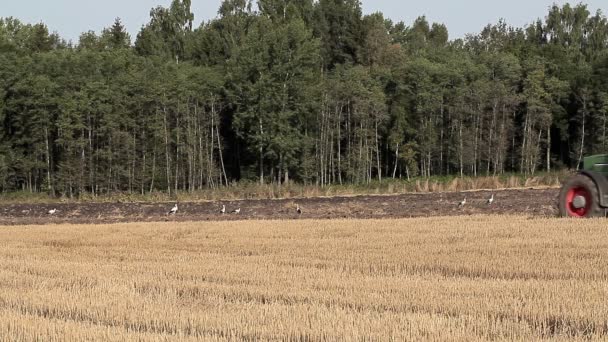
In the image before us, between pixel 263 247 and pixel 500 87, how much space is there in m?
51.6

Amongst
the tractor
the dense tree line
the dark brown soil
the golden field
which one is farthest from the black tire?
the dense tree line

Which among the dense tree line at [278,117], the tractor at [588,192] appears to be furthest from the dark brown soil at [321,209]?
the dense tree line at [278,117]

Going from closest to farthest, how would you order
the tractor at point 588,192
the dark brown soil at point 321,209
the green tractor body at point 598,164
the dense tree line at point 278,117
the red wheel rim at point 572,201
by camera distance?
the tractor at point 588,192, the red wheel rim at point 572,201, the green tractor body at point 598,164, the dark brown soil at point 321,209, the dense tree line at point 278,117

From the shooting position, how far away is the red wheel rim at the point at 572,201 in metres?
19.4

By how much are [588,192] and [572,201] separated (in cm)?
80

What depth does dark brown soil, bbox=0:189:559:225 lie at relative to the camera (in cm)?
2766

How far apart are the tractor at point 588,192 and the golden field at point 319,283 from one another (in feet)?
2.91

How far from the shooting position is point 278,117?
62.1 meters

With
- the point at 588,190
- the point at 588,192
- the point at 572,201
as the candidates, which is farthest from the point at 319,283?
the point at 572,201

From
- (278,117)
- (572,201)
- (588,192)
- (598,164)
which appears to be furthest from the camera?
(278,117)

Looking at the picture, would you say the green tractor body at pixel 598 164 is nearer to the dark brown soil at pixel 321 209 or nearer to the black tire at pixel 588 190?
the black tire at pixel 588 190

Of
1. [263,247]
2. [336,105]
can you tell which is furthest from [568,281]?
[336,105]

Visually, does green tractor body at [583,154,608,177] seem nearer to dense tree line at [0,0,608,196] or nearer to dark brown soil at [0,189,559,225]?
dark brown soil at [0,189,559,225]

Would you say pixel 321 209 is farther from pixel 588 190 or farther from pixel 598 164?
pixel 588 190
